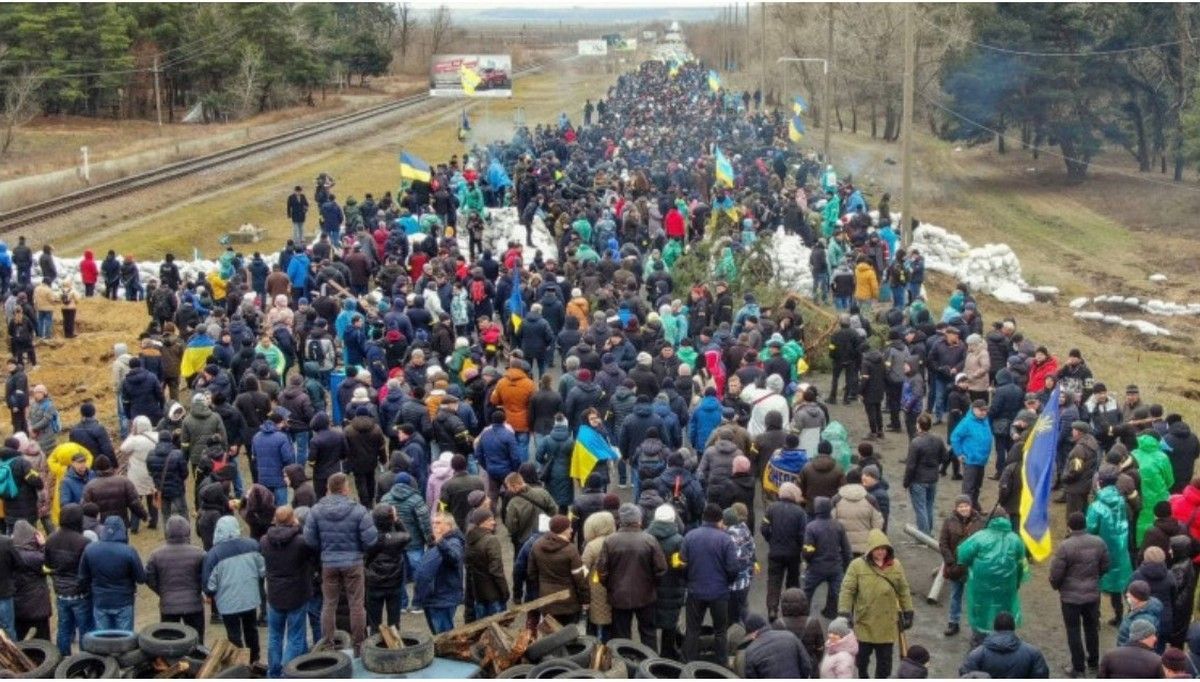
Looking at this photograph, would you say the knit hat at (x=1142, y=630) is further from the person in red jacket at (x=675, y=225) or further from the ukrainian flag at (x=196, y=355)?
the person in red jacket at (x=675, y=225)

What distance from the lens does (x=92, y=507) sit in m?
12.2

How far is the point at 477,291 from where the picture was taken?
21.3 metres

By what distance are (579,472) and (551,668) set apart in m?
4.41

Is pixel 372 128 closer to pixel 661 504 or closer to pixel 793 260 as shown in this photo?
pixel 793 260

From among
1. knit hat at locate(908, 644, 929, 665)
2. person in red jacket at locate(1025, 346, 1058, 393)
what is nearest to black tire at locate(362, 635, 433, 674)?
knit hat at locate(908, 644, 929, 665)

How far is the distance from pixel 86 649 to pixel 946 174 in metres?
49.7

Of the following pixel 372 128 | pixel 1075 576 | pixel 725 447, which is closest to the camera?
pixel 1075 576

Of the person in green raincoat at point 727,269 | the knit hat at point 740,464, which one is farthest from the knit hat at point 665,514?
the person in green raincoat at point 727,269

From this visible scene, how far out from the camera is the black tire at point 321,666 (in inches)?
395

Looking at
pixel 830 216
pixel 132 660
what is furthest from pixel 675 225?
pixel 132 660

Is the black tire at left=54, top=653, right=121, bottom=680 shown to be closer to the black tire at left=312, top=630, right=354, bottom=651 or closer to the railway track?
the black tire at left=312, top=630, right=354, bottom=651

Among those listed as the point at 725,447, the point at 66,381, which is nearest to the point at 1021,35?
the point at 66,381

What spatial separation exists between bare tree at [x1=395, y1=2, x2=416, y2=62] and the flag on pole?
23738mm

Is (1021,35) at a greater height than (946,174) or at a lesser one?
greater
